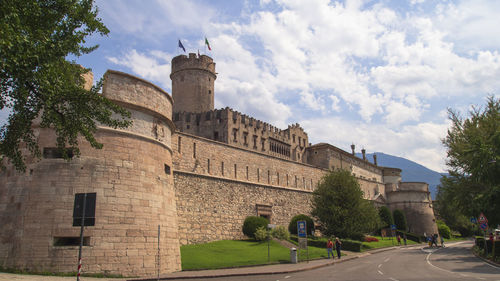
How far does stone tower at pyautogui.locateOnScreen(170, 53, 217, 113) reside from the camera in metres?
50.7

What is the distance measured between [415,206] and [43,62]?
63.0 m

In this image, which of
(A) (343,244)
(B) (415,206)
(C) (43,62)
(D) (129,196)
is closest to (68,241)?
(D) (129,196)

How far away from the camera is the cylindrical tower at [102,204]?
45.5 feet

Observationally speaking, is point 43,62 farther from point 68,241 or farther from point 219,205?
point 219,205

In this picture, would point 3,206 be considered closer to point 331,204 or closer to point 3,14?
point 3,14

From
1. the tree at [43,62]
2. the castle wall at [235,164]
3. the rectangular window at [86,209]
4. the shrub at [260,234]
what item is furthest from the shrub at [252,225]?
the rectangular window at [86,209]

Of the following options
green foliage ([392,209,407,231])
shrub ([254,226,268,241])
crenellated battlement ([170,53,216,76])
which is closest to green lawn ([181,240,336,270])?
shrub ([254,226,268,241])

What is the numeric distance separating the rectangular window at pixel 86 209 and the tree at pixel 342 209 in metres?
25.7

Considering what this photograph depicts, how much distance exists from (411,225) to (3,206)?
2363 inches

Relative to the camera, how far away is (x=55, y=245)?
13.9 m

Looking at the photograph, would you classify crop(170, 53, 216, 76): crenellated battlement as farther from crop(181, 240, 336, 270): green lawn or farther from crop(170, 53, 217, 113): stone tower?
crop(181, 240, 336, 270): green lawn

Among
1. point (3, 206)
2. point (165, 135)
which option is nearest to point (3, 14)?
point (3, 206)

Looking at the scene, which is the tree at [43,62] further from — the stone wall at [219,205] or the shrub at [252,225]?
the shrub at [252,225]

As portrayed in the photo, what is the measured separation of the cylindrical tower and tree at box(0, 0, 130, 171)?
1893 millimetres
